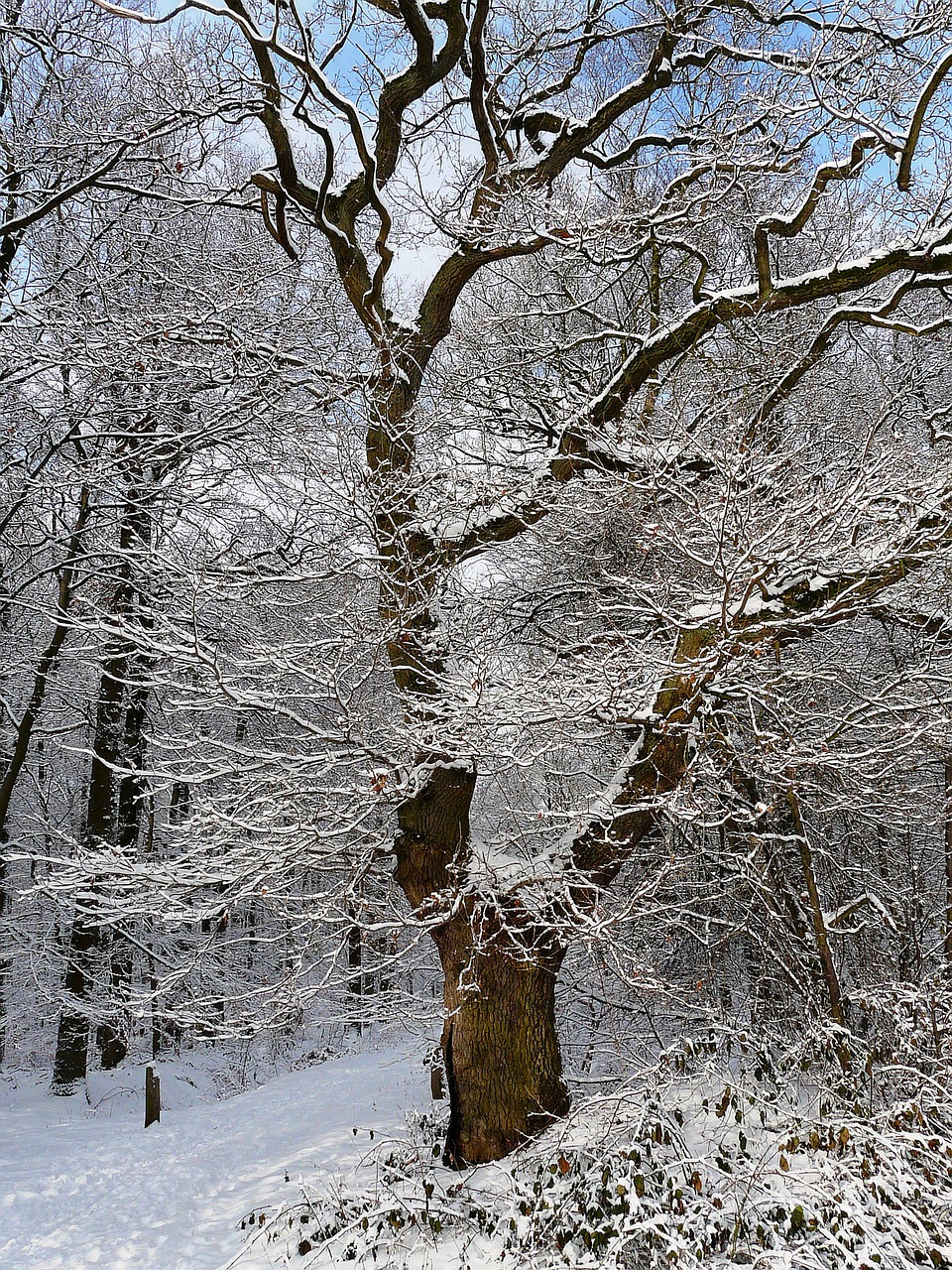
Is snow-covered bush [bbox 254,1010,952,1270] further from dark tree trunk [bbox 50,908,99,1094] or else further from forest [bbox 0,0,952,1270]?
dark tree trunk [bbox 50,908,99,1094]

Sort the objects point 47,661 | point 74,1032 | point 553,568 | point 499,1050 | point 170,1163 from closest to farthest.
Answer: point 499,1050, point 170,1163, point 553,568, point 47,661, point 74,1032

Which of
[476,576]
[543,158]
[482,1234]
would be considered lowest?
[482,1234]

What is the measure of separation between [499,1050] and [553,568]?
4295mm

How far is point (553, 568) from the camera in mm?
7820

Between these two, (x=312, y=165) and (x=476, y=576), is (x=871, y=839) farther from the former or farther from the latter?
(x=312, y=165)

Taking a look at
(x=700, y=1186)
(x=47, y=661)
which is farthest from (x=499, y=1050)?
(x=47, y=661)

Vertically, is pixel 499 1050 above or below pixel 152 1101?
above

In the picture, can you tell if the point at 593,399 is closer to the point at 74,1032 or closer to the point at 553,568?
the point at 553,568

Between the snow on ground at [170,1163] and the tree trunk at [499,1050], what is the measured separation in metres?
1.49

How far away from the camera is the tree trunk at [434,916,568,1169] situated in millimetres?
5336

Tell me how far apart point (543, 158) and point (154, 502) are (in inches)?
213

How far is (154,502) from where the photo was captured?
29.2 feet

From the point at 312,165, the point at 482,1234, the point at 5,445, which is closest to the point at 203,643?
the point at 482,1234

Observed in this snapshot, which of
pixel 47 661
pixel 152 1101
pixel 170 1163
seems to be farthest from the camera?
pixel 152 1101
